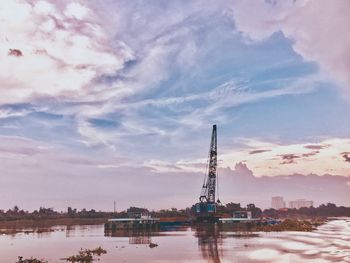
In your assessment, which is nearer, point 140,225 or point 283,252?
point 283,252

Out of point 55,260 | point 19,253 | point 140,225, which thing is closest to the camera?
point 55,260

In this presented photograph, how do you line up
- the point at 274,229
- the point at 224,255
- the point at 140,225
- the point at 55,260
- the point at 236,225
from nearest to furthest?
the point at 55,260 < the point at 224,255 < the point at 274,229 < the point at 140,225 < the point at 236,225

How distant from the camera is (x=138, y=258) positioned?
50.9 meters

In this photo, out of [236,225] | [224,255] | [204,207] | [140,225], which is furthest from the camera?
[204,207]

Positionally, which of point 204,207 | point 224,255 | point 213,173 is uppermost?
point 213,173

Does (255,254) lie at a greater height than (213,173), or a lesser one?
lesser

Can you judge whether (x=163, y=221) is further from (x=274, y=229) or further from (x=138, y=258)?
(x=138, y=258)

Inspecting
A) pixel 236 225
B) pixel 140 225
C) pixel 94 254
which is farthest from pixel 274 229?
pixel 94 254

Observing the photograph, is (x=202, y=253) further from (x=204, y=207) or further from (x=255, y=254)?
(x=204, y=207)

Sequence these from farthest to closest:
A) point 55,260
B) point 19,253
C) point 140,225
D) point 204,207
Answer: point 204,207, point 140,225, point 19,253, point 55,260

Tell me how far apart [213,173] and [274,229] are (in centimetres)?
4385

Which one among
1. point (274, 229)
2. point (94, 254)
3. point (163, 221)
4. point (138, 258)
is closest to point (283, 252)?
point (138, 258)

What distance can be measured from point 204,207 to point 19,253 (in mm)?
103095

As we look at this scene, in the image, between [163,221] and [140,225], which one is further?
[163,221]
